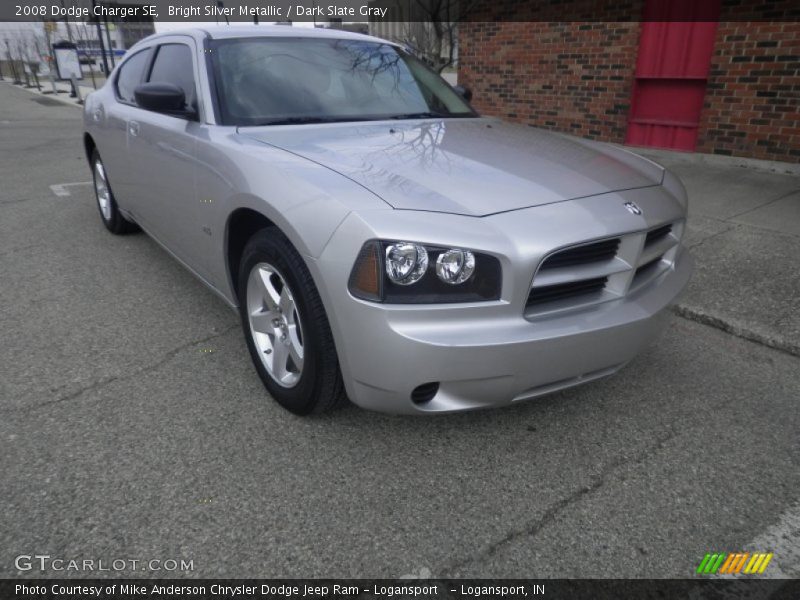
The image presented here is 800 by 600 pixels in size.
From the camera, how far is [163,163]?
3.43m

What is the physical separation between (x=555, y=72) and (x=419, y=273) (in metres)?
7.65

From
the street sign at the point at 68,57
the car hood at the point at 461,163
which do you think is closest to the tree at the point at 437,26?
the car hood at the point at 461,163

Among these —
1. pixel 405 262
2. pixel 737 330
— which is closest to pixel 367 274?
pixel 405 262

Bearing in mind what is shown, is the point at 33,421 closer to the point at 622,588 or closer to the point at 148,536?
the point at 148,536

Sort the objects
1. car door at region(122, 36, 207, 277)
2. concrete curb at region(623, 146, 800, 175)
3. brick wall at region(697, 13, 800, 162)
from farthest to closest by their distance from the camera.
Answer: concrete curb at region(623, 146, 800, 175)
brick wall at region(697, 13, 800, 162)
car door at region(122, 36, 207, 277)

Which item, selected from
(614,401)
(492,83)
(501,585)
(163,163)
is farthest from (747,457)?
(492,83)

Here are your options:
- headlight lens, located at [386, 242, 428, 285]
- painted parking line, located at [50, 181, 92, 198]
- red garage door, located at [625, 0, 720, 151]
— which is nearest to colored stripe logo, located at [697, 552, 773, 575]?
headlight lens, located at [386, 242, 428, 285]

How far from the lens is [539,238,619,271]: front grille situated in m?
2.15

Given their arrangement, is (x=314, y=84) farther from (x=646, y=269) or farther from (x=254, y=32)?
(x=646, y=269)

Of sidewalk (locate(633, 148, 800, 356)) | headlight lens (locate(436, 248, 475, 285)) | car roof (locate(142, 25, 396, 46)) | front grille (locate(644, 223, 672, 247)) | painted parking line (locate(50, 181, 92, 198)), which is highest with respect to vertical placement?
car roof (locate(142, 25, 396, 46))

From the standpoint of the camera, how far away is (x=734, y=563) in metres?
1.94

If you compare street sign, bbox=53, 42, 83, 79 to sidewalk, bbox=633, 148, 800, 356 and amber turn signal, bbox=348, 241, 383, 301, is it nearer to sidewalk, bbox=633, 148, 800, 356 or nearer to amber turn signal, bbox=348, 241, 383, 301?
sidewalk, bbox=633, 148, 800, 356

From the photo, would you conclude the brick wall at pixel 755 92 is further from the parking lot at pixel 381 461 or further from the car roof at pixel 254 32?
the car roof at pixel 254 32

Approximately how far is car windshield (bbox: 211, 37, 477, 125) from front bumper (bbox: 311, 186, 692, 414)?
1.34m
